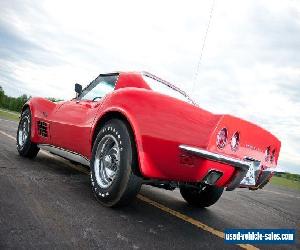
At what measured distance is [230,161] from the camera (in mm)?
3027

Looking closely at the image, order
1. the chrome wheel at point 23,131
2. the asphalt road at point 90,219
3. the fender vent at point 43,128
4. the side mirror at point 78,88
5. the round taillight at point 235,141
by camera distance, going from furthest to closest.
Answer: the chrome wheel at point 23,131 → the fender vent at point 43,128 → the side mirror at point 78,88 → the round taillight at point 235,141 → the asphalt road at point 90,219

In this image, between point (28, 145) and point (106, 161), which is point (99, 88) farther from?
point (28, 145)

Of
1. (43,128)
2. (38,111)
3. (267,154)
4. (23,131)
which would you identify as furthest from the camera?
(23,131)

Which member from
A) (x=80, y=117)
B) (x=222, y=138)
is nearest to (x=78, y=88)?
(x=80, y=117)

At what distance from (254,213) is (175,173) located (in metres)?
2.59

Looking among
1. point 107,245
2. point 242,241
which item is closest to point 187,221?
point 242,241

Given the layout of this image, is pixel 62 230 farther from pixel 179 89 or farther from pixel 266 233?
pixel 179 89

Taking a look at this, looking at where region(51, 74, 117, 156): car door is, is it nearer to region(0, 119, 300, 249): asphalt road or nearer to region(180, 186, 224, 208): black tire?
region(0, 119, 300, 249): asphalt road

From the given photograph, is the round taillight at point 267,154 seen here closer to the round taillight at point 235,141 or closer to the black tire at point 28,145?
the round taillight at point 235,141

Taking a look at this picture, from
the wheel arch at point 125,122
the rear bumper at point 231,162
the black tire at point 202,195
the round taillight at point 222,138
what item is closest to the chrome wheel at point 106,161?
the wheel arch at point 125,122

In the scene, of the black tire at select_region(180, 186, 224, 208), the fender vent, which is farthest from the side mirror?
the black tire at select_region(180, 186, 224, 208)

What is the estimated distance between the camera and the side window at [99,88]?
14.7ft

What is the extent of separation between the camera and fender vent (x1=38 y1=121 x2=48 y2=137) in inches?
212

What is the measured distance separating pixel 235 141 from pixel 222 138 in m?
0.21
